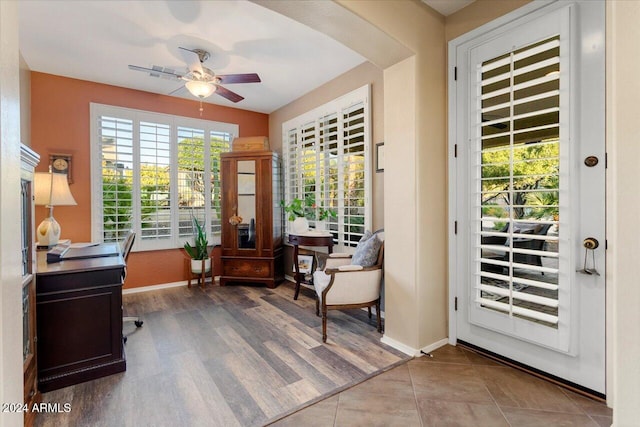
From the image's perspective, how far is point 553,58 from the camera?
1972 mm

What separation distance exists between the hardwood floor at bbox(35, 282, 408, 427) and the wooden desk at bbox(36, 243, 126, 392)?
0.34ft

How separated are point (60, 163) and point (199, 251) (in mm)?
1992

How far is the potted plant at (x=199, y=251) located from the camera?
14.7 feet

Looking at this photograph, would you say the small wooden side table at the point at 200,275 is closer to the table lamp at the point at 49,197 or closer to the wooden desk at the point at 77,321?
the table lamp at the point at 49,197

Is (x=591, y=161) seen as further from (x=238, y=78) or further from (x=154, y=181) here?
(x=154, y=181)

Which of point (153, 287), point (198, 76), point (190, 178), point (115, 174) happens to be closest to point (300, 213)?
point (190, 178)

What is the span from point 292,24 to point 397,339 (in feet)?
9.48

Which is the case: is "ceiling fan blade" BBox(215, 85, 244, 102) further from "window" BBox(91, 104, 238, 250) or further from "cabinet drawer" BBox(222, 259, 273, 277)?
"cabinet drawer" BBox(222, 259, 273, 277)

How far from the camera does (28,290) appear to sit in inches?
70.9

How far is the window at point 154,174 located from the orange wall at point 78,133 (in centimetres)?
10

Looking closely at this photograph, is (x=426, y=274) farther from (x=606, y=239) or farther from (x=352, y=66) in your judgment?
(x=352, y=66)

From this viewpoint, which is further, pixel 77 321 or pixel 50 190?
pixel 50 190

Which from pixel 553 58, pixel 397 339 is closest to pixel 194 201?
pixel 397 339

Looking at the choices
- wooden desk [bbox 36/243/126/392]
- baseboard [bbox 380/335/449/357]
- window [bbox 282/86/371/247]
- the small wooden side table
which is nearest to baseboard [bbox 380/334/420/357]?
baseboard [bbox 380/335/449/357]
